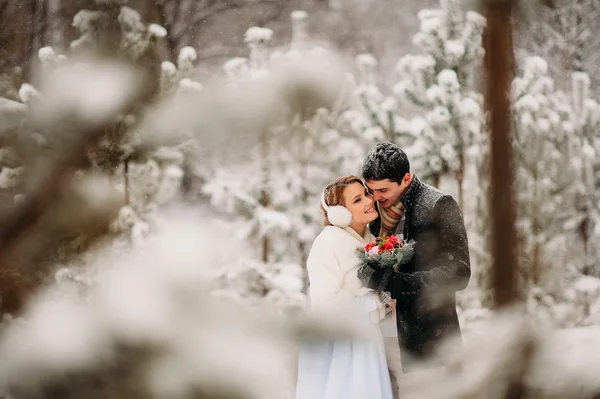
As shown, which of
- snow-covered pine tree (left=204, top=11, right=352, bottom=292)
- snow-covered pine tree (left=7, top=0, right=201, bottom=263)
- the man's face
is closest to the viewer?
the man's face

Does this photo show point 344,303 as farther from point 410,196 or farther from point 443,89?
point 443,89

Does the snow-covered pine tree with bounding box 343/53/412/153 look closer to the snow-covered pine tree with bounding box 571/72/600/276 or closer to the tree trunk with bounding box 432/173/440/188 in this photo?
the tree trunk with bounding box 432/173/440/188

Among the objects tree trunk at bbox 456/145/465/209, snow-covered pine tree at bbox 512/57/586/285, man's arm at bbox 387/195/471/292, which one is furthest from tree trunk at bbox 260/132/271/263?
man's arm at bbox 387/195/471/292

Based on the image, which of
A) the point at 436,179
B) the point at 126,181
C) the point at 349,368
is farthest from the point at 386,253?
the point at 436,179

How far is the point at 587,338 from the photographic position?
2029 mm

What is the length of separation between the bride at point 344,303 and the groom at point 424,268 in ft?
0.20

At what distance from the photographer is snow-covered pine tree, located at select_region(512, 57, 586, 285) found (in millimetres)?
3693

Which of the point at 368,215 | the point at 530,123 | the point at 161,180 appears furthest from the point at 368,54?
the point at 368,215

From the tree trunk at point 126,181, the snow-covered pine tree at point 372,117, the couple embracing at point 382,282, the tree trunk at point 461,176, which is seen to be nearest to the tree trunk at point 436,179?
the tree trunk at point 461,176

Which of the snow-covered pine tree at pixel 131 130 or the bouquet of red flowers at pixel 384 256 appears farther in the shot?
the snow-covered pine tree at pixel 131 130

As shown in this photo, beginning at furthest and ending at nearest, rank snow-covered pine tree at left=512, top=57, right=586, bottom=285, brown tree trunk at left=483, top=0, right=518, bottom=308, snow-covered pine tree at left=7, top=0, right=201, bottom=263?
1. snow-covered pine tree at left=512, top=57, right=586, bottom=285
2. snow-covered pine tree at left=7, top=0, right=201, bottom=263
3. brown tree trunk at left=483, top=0, right=518, bottom=308

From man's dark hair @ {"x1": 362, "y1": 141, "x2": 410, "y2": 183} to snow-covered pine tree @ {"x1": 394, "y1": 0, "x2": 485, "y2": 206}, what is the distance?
2033 millimetres

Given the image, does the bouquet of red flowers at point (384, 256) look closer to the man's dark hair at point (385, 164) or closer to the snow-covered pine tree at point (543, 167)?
the man's dark hair at point (385, 164)

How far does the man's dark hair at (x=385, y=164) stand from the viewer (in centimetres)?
153
